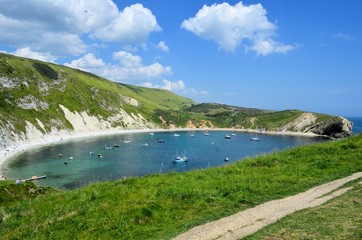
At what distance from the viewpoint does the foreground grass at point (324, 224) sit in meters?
13.5

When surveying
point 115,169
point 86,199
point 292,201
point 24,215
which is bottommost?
point 115,169

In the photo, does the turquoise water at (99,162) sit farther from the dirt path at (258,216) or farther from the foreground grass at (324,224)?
the foreground grass at (324,224)

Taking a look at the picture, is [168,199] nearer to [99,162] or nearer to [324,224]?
[324,224]

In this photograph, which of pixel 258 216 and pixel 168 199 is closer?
pixel 258 216

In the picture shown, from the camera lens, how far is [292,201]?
761 inches

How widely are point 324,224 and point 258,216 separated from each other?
3669 millimetres

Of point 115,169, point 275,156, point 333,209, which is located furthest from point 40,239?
point 115,169

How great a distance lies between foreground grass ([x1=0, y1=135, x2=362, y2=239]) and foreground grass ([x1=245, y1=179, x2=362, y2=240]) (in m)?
3.84

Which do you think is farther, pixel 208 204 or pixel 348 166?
pixel 348 166

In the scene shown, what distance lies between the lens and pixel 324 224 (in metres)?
14.5

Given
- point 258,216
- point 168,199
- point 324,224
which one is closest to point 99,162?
point 168,199

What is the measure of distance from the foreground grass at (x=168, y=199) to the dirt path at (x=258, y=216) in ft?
2.66

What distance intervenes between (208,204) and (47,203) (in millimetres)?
12643

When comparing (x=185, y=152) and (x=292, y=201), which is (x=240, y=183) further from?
(x=185, y=152)
